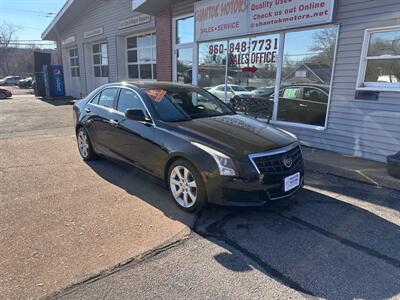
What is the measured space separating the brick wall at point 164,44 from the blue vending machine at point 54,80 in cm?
1209

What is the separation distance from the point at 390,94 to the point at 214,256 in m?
4.74

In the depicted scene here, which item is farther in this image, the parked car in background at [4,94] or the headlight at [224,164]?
the parked car in background at [4,94]

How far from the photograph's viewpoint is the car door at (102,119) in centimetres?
491

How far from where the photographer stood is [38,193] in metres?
4.21

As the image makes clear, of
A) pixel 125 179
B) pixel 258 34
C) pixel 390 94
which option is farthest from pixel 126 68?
pixel 390 94

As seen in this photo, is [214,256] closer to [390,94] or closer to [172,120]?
[172,120]

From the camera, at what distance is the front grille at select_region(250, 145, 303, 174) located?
325cm

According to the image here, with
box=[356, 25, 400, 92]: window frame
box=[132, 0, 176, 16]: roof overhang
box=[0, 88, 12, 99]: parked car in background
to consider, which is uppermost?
box=[132, 0, 176, 16]: roof overhang

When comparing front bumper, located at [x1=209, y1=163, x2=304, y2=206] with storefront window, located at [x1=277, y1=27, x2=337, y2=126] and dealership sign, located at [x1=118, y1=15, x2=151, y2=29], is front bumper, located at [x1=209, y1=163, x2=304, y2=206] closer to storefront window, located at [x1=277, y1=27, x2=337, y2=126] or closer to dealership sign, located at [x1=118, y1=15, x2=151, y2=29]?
storefront window, located at [x1=277, y1=27, x2=337, y2=126]

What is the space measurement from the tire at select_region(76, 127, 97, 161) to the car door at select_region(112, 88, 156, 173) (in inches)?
40.7

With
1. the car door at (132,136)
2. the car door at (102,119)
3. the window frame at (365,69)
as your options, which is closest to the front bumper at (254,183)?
the car door at (132,136)

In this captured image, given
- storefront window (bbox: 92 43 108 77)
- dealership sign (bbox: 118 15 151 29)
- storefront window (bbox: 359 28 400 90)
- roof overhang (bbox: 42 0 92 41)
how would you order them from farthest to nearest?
storefront window (bbox: 92 43 108 77) < roof overhang (bbox: 42 0 92 41) < dealership sign (bbox: 118 15 151 29) < storefront window (bbox: 359 28 400 90)

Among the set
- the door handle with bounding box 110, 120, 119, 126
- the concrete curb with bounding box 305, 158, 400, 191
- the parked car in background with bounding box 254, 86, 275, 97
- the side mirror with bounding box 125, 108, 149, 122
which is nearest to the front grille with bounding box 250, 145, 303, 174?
the side mirror with bounding box 125, 108, 149, 122

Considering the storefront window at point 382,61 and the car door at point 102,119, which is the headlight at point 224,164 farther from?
the storefront window at point 382,61
